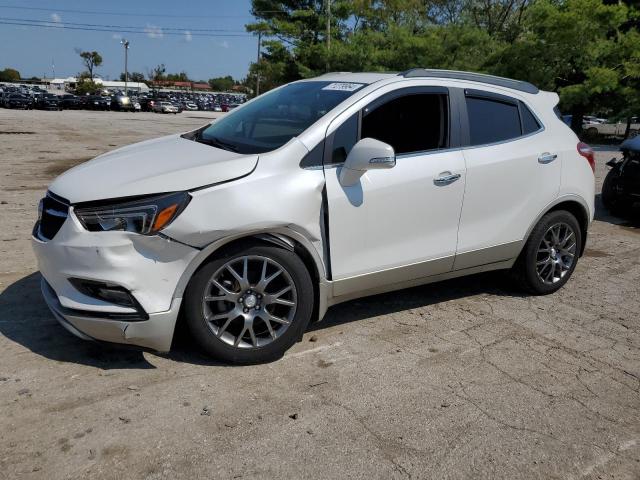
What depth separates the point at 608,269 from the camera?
568 centimetres

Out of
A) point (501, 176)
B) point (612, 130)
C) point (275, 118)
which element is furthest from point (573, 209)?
point (612, 130)

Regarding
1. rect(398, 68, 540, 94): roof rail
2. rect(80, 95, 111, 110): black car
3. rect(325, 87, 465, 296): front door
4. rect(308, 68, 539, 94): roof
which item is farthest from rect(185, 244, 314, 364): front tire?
rect(80, 95, 111, 110): black car

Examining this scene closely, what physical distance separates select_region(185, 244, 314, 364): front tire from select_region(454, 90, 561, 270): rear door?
4.54 ft

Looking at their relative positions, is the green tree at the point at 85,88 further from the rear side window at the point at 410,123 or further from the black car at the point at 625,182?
the rear side window at the point at 410,123

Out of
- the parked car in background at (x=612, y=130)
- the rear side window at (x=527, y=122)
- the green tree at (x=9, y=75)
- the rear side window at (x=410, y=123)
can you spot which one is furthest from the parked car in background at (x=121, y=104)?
the green tree at (x=9, y=75)

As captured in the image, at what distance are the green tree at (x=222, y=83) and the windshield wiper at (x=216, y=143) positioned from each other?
16450cm

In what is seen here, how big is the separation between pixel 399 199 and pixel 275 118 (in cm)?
109

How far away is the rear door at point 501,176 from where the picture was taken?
4.09 meters

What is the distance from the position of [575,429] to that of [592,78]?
83.5 ft

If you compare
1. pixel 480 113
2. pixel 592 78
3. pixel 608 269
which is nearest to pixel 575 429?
pixel 480 113

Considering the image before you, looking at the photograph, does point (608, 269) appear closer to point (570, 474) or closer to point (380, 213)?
point (380, 213)

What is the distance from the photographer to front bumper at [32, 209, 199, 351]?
2963 millimetres

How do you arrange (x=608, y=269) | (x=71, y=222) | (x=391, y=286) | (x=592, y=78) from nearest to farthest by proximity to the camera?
(x=71, y=222) → (x=391, y=286) → (x=608, y=269) → (x=592, y=78)

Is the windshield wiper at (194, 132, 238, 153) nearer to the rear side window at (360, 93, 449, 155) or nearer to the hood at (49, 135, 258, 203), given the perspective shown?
the hood at (49, 135, 258, 203)
